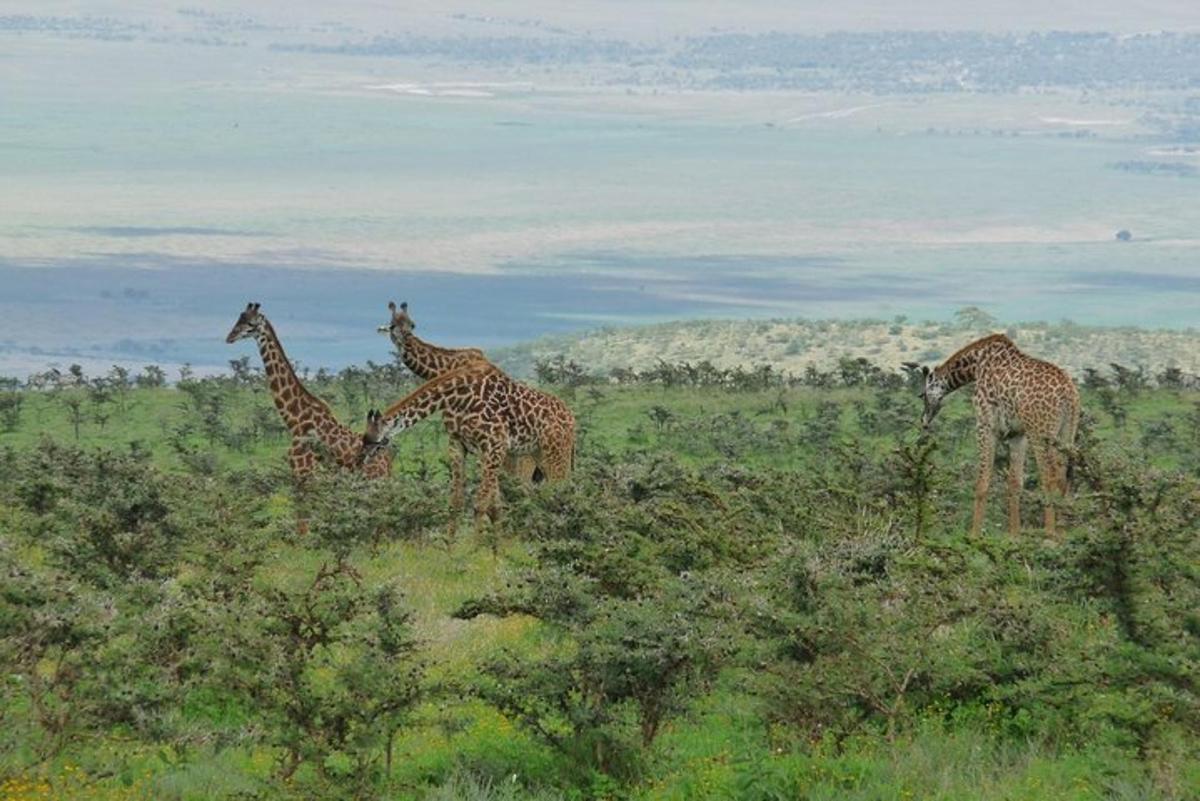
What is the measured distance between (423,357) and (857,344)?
4690cm

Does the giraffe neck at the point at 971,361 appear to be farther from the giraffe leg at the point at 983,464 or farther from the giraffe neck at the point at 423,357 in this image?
the giraffe neck at the point at 423,357

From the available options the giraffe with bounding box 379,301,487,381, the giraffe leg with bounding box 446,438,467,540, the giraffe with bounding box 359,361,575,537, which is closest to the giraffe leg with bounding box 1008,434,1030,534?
the giraffe with bounding box 359,361,575,537

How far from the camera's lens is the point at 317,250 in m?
175

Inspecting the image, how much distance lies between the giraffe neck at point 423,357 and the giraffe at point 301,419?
100cm

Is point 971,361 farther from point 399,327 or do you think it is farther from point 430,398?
point 399,327

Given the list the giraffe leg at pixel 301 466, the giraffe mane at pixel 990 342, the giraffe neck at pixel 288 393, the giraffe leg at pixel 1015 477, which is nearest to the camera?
the giraffe leg at pixel 1015 477

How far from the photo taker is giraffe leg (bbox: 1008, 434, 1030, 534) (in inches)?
792

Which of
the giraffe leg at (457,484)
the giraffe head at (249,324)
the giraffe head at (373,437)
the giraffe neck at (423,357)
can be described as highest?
the giraffe head at (249,324)

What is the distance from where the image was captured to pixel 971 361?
71.4 ft

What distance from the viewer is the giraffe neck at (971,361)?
2131 centimetres

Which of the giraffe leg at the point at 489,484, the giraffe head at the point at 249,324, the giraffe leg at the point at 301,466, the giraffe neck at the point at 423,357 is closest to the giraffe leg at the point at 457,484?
the giraffe leg at the point at 489,484

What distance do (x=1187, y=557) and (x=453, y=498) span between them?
29.6 feet

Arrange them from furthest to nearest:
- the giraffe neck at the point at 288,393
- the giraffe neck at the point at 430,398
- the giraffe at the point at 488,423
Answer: the giraffe neck at the point at 288,393
the giraffe neck at the point at 430,398
the giraffe at the point at 488,423

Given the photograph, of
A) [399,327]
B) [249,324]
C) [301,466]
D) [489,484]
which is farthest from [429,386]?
[249,324]
